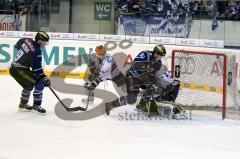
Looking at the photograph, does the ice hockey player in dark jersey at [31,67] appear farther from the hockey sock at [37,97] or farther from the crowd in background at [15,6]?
the crowd in background at [15,6]

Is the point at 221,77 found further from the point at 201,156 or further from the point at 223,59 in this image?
the point at 201,156

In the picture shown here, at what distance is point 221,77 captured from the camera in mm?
8883

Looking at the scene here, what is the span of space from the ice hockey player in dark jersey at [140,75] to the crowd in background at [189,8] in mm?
5328

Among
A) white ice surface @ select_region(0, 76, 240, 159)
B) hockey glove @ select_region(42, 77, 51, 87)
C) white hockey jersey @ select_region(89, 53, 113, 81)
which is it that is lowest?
white ice surface @ select_region(0, 76, 240, 159)

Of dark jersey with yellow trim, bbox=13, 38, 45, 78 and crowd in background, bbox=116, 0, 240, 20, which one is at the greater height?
crowd in background, bbox=116, 0, 240, 20

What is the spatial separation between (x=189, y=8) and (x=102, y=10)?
2434 mm

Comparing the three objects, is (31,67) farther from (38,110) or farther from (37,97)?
(38,110)

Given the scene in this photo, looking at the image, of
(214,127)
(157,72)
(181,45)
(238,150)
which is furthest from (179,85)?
(181,45)

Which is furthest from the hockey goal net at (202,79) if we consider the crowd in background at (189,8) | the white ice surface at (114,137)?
the crowd in background at (189,8)

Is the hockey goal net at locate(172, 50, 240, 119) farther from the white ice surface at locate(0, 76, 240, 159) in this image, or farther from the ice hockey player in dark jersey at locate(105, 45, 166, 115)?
the ice hockey player in dark jersey at locate(105, 45, 166, 115)

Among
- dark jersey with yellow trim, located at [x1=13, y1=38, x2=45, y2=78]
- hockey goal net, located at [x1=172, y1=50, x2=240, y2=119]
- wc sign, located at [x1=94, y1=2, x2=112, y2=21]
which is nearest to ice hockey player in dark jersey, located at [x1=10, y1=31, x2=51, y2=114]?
dark jersey with yellow trim, located at [x1=13, y1=38, x2=45, y2=78]

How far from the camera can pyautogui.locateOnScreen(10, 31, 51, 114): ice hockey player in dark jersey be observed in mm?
7980

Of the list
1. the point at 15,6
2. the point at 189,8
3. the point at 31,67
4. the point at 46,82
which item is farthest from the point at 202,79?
the point at 15,6

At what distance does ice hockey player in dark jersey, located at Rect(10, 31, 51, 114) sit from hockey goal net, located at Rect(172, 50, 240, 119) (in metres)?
2.32
